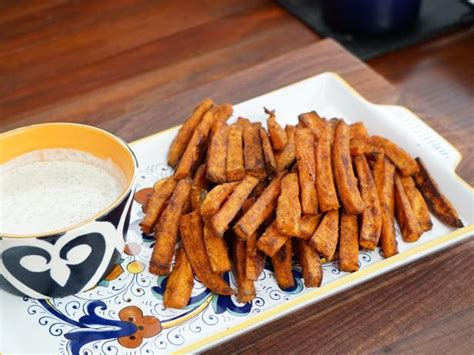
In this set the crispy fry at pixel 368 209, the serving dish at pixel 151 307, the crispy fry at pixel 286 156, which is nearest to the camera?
the serving dish at pixel 151 307

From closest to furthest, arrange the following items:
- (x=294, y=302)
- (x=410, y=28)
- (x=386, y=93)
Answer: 1. (x=294, y=302)
2. (x=386, y=93)
3. (x=410, y=28)

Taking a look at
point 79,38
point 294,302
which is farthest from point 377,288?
point 79,38

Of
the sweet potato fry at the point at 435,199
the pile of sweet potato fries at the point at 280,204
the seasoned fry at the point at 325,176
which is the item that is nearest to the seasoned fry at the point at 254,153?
the pile of sweet potato fries at the point at 280,204

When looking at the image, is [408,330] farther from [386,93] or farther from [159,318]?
[386,93]

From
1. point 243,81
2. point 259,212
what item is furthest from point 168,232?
point 243,81

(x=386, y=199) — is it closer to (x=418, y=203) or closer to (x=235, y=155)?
(x=418, y=203)

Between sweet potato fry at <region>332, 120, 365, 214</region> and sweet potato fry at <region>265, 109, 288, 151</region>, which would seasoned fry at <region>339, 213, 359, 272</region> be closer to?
sweet potato fry at <region>332, 120, 365, 214</region>

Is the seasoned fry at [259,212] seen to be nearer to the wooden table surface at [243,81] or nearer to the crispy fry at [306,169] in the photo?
the crispy fry at [306,169]
